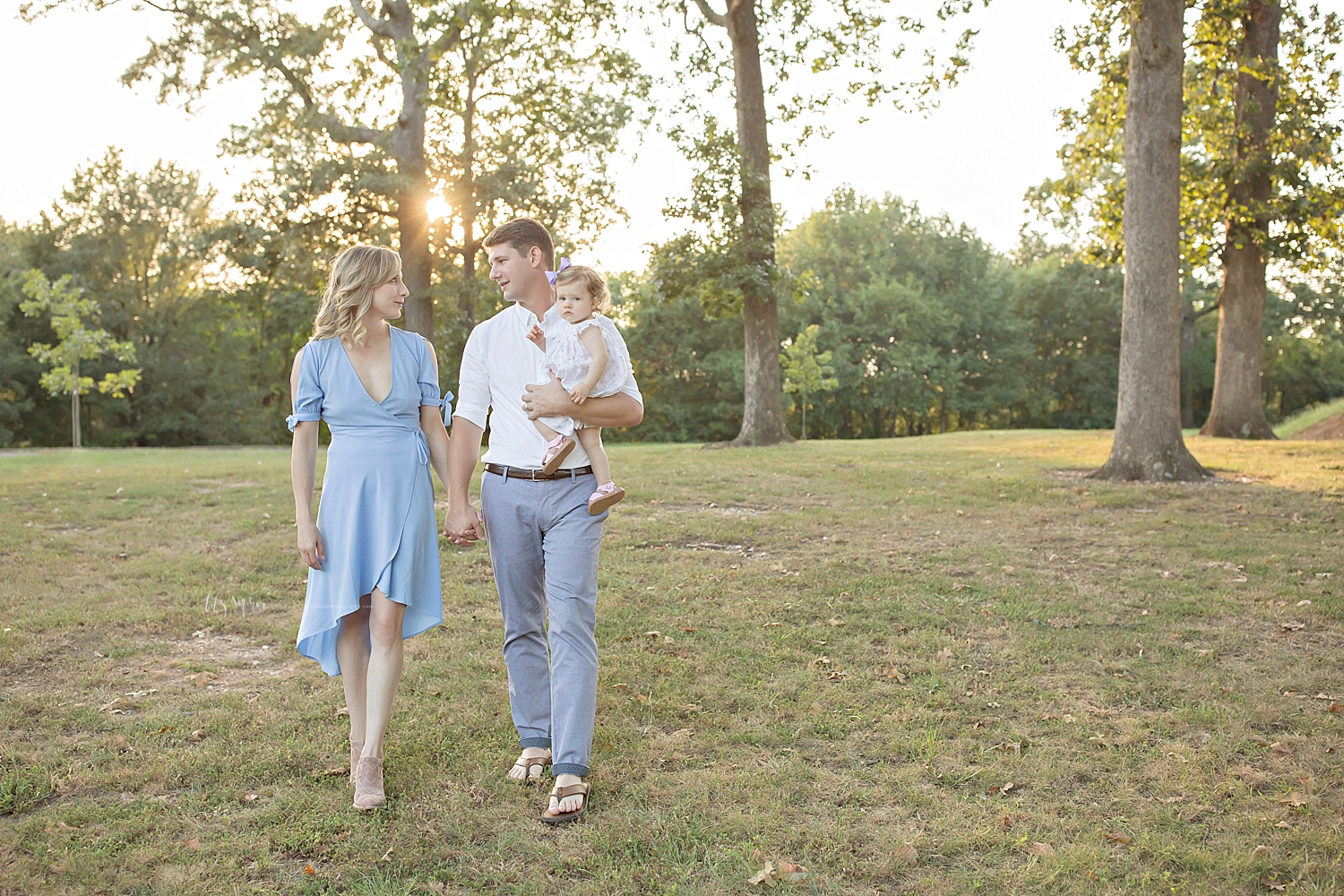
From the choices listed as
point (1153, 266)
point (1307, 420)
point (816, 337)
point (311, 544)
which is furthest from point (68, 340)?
point (1307, 420)

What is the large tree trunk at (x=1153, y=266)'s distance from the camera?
1241cm

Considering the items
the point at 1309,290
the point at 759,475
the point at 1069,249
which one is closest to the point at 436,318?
the point at 759,475

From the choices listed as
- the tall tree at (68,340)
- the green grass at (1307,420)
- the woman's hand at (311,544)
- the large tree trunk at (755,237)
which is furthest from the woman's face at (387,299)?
the tall tree at (68,340)

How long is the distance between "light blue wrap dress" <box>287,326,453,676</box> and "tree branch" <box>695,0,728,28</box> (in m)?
17.8

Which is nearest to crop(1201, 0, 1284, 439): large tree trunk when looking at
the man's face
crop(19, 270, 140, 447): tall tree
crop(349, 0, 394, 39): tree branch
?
crop(349, 0, 394, 39): tree branch

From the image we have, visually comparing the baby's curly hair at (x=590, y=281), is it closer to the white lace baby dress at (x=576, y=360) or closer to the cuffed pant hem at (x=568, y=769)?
the white lace baby dress at (x=576, y=360)

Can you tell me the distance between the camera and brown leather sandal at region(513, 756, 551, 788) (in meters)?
4.12

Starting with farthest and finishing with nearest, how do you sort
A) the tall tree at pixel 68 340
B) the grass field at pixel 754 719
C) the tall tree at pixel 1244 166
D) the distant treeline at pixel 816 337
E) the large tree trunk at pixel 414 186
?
1. the distant treeline at pixel 816 337
2. the tall tree at pixel 68 340
3. the large tree trunk at pixel 414 186
4. the tall tree at pixel 1244 166
5. the grass field at pixel 754 719

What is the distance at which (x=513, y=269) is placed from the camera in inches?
151

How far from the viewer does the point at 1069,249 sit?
179ft

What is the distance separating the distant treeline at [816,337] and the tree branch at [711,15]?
22325 millimetres

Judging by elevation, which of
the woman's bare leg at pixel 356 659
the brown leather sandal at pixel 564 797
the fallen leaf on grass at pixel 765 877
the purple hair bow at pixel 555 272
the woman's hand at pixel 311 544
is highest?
the purple hair bow at pixel 555 272

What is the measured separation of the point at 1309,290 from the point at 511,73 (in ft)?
134

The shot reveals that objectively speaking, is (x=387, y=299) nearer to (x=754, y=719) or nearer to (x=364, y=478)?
(x=364, y=478)
